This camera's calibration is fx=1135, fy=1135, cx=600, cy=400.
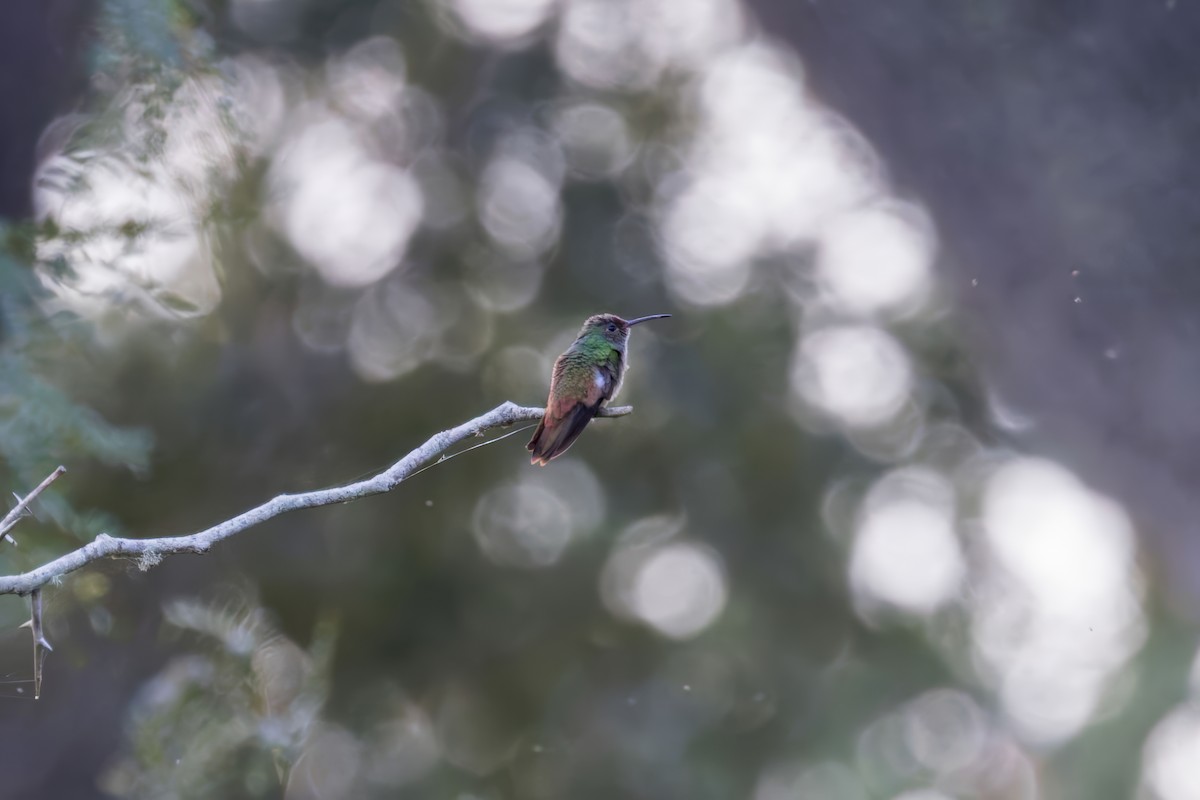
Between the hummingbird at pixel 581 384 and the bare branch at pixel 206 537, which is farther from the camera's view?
the hummingbird at pixel 581 384

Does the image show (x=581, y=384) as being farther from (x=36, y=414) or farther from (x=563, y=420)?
(x=36, y=414)

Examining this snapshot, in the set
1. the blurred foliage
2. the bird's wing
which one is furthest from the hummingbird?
the blurred foliage

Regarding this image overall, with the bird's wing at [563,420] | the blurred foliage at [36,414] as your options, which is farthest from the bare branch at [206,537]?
the blurred foliage at [36,414]

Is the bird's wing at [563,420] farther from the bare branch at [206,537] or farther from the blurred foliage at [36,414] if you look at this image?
the blurred foliage at [36,414]

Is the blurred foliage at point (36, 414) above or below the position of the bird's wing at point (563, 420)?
below

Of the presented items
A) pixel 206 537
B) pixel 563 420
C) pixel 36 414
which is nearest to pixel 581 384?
pixel 563 420

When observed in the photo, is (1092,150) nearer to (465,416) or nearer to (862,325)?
(862,325)

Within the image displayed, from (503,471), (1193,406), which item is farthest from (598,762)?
(1193,406)

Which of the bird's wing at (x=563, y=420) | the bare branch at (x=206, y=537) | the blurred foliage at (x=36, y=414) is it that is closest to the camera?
the bare branch at (x=206, y=537)
